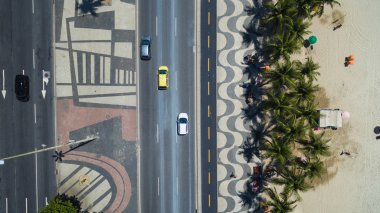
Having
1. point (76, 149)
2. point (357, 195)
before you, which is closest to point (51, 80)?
point (76, 149)

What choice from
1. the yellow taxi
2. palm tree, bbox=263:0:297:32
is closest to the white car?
the yellow taxi

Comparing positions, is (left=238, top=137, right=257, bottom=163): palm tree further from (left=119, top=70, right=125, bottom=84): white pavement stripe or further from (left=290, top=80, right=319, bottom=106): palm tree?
(left=119, top=70, right=125, bottom=84): white pavement stripe

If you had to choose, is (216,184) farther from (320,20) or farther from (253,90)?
(320,20)

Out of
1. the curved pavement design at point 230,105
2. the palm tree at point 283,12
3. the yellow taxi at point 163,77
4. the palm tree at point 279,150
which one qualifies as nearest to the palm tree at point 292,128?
the palm tree at point 279,150

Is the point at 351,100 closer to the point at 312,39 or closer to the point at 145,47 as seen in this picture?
the point at 312,39

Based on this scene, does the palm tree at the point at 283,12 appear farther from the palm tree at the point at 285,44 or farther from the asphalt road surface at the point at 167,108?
the asphalt road surface at the point at 167,108

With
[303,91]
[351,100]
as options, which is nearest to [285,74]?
[303,91]
